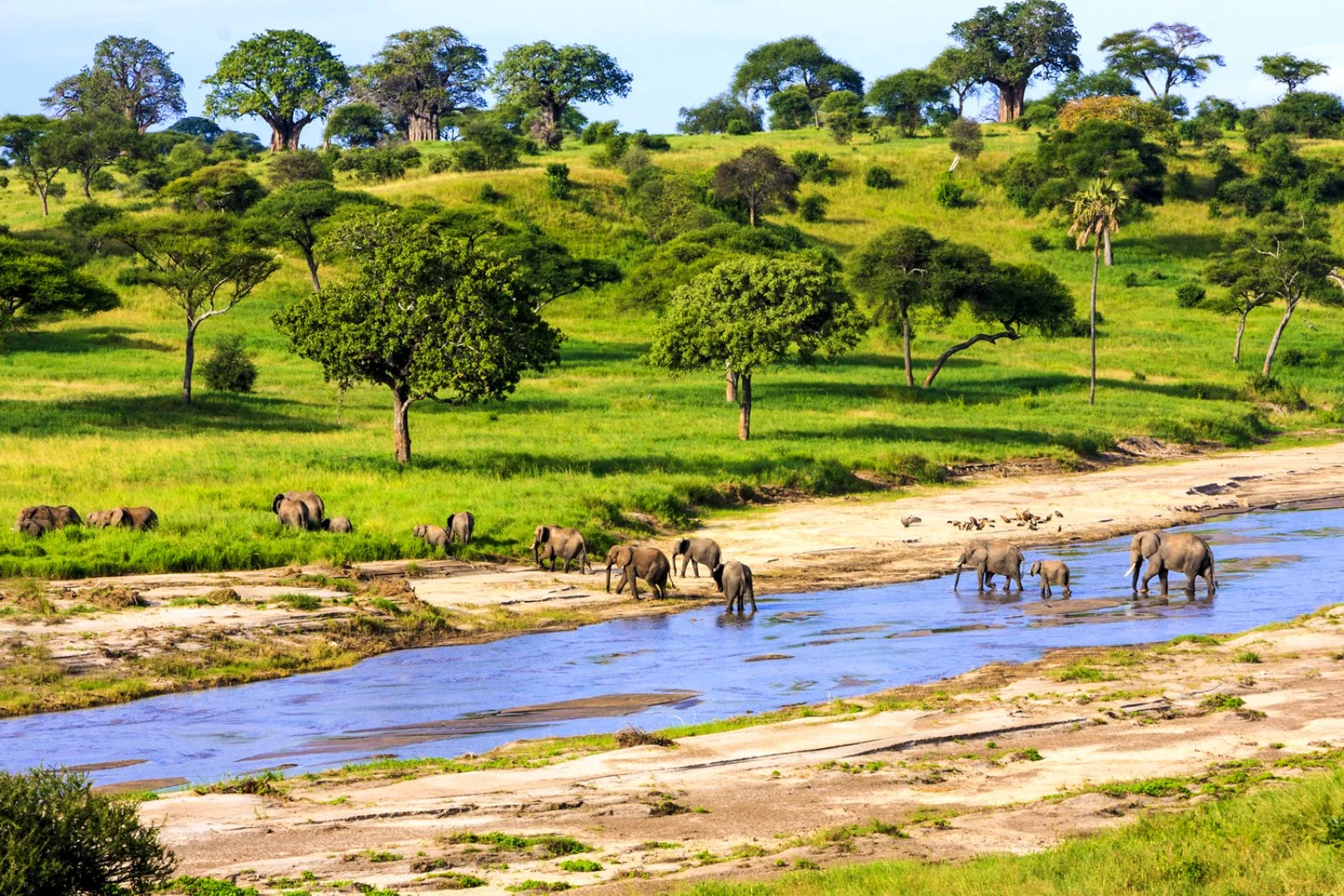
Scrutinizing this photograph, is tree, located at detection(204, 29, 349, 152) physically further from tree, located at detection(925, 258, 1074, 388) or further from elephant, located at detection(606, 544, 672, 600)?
elephant, located at detection(606, 544, 672, 600)

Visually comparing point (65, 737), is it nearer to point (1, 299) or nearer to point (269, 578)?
point (269, 578)

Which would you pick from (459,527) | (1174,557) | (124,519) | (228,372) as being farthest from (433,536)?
(228,372)

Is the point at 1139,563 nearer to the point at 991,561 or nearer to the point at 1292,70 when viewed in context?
the point at 991,561

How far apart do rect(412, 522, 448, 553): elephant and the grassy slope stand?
38 centimetres

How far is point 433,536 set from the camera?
1184 inches

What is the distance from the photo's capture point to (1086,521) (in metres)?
39.2

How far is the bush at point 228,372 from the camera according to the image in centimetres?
5881

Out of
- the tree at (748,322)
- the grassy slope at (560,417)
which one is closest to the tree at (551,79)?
the grassy slope at (560,417)

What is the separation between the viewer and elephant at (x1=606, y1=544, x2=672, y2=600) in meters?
27.7

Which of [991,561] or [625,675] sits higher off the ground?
[991,561]

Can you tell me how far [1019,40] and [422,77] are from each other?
6463 cm

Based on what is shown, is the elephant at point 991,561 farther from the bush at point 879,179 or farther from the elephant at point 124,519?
the bush at point 879,179

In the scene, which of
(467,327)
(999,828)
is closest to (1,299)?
(467,327)

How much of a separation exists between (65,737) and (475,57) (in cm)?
15124
